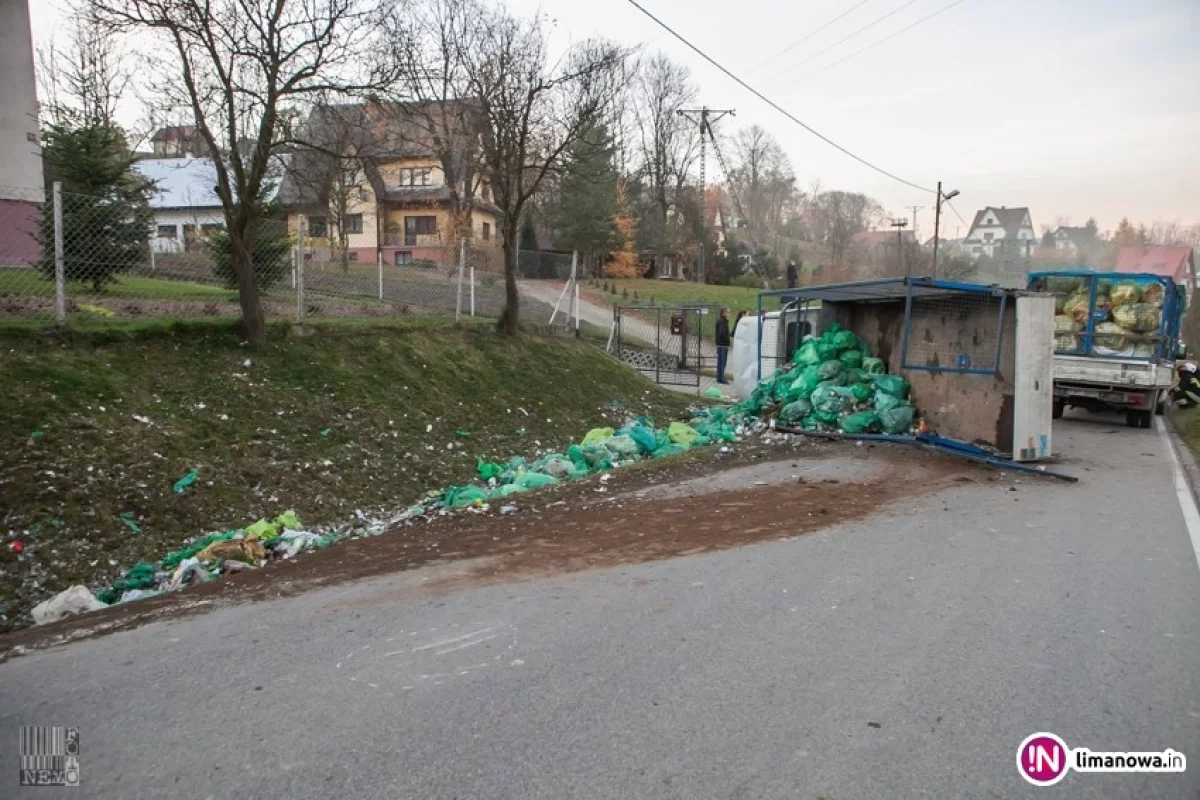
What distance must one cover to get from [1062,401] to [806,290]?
23.0ft

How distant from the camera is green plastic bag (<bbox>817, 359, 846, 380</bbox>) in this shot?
11336 millimetres

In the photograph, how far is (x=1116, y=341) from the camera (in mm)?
13945

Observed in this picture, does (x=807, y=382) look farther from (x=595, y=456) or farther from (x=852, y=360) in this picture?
(x=595, y=456)

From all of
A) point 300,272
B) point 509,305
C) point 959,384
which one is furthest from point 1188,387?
point 300,272

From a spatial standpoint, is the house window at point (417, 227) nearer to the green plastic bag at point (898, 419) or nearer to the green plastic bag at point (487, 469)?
the green plastic bag at point (487, 469)

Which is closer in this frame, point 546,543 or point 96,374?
point 546,543

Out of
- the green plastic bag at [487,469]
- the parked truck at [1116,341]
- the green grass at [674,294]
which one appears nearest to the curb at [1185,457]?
the parked truck at [1116,341]

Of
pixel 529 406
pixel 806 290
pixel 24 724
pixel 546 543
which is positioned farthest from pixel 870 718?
pixel 529 406

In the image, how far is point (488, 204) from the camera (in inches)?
1812

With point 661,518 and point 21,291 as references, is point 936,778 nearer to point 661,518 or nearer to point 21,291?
point 661,518

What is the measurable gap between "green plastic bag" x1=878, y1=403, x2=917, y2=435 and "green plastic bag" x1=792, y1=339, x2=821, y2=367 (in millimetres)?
1635

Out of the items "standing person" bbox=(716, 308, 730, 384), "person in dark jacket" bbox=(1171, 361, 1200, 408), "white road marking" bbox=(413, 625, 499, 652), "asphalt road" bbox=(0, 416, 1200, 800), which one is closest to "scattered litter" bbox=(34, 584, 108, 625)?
"asphalt road" bbox=(0, 416, 1200, 800)

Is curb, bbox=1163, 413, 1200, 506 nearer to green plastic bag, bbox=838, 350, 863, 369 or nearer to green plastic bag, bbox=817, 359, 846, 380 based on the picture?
green plastic bag, bbox=838, 350, 863, 369

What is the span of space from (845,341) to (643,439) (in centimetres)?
349
